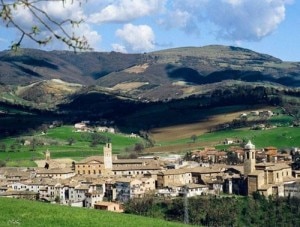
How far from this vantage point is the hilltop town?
6191 centimetres

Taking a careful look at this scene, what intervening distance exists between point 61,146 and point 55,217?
268 ft

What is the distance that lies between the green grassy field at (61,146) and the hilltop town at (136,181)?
11.5 metres

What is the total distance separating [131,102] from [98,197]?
10080 cm

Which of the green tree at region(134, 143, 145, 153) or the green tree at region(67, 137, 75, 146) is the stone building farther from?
the green tree at region(67, 137, 75, 146)

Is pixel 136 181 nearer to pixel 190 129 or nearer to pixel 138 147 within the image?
pixel 138 147

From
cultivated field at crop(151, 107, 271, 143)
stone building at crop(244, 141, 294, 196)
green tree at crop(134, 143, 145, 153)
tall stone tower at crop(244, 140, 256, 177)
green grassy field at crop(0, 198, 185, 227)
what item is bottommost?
green grassy field at crop(0, 198, 185, 227)

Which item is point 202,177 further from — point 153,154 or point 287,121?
point 287,121

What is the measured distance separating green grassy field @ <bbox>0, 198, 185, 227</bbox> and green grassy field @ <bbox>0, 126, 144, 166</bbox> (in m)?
65.6

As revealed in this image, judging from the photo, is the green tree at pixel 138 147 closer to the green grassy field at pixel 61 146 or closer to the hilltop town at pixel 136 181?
the green grassy field at pixel 61 146

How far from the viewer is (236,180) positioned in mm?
66500

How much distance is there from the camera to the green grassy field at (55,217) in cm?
1878

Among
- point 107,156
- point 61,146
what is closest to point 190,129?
point 61,146

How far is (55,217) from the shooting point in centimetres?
1988

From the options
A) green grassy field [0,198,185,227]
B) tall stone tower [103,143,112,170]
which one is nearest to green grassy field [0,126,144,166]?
tall stone tower [103,143,112,170]
